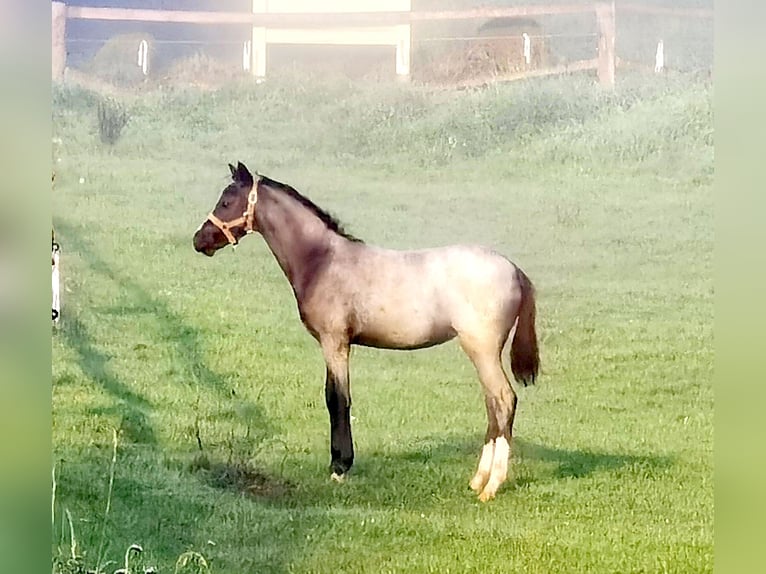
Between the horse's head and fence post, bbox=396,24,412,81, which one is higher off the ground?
fence post, bbox=396,24,412,81

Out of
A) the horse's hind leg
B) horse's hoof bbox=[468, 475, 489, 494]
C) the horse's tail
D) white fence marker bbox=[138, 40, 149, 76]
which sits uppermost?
white fence marker bbox=[138, 40, 149, 76]

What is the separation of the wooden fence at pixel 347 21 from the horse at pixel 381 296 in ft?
1.20

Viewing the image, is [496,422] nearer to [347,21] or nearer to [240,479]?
[240,479]

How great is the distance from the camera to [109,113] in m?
2.12

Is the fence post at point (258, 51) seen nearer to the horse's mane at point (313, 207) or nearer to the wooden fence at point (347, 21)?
the wooden fence at point (347, 21)

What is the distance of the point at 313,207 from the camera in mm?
2086

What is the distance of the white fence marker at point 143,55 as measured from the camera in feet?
6.93

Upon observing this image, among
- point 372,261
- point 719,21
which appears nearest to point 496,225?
point 372,261

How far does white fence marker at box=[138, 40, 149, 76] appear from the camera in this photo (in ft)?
6.93

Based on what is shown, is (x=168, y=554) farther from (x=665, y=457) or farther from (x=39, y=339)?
(x=665, y=457)

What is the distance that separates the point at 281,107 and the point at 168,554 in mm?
1167

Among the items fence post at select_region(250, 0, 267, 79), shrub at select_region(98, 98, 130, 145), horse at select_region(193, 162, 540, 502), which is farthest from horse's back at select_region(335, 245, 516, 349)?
shrub at select_region(98, 98, 130, 145)

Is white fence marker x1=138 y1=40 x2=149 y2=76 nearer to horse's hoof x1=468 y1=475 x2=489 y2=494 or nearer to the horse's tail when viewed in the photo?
the horse's tail

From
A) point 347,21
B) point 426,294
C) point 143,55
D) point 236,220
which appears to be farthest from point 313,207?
point 143,55
